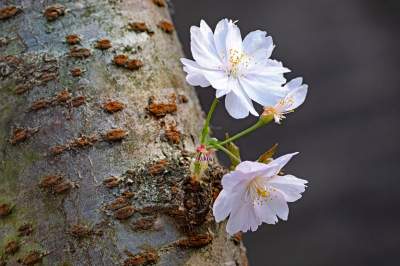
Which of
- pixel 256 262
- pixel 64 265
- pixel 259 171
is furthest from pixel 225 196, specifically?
pixel 256 262

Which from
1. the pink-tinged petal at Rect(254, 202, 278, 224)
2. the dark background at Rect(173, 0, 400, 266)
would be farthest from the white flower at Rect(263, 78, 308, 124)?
the dark background at Rect(173, 0, 400, 266)

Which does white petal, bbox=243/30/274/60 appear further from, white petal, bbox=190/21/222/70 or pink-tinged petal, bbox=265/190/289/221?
pink-tinged petal, bbox=265/190/289/221

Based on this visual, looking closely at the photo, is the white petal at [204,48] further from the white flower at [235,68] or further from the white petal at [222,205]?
the white petal at [222,205]

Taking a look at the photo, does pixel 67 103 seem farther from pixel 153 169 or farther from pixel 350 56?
pixel 350 56

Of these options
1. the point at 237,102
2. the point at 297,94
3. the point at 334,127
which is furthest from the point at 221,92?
the point at 334,127

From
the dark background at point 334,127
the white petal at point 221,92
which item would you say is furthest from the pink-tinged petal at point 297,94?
the dark background at point 334,127

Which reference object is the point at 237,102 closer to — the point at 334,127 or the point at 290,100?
the point at 290,100
